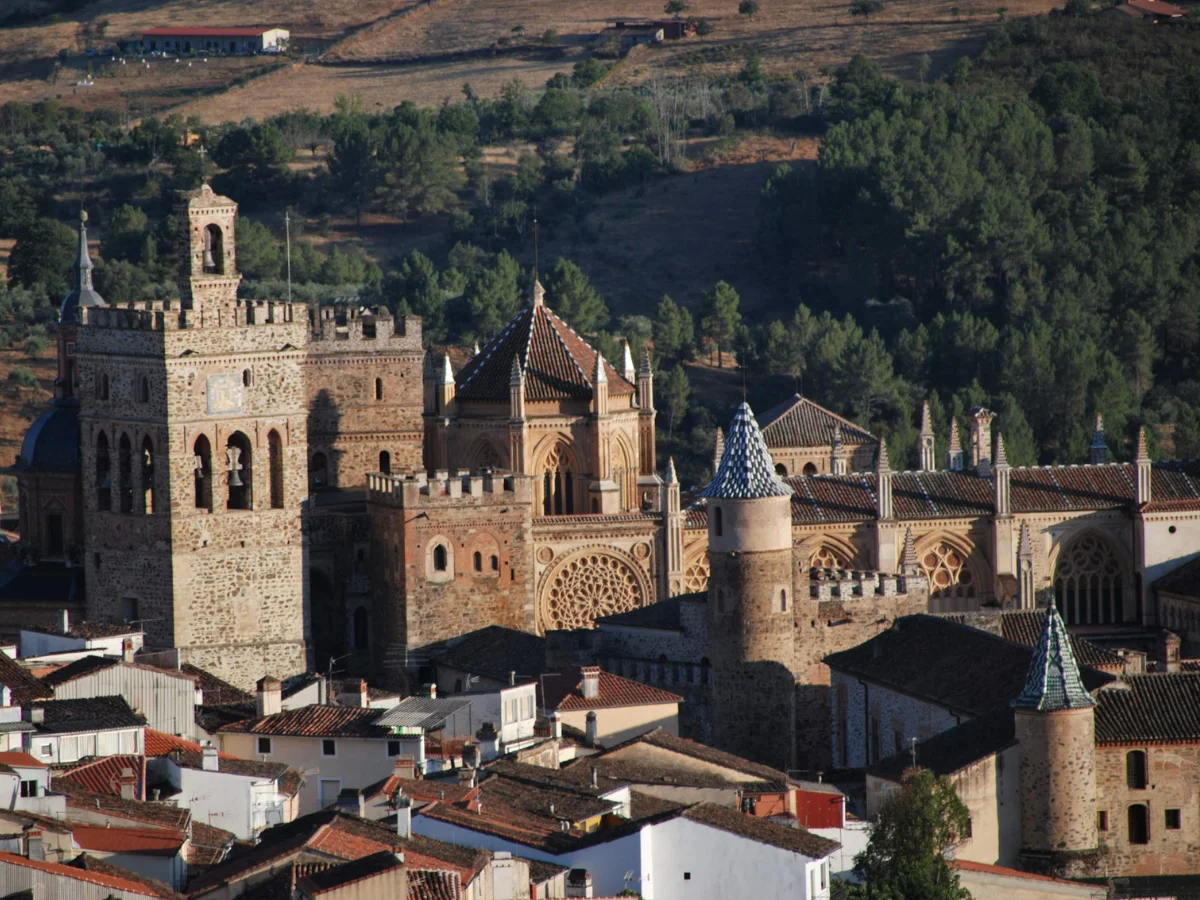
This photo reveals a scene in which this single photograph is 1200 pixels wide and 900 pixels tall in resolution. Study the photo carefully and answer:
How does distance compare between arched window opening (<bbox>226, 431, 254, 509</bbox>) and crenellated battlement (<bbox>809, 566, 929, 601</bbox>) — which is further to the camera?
arched window opening (<bbox>226, 431, 254, 509</bbox>)

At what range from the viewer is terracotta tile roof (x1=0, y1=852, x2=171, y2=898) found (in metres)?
47.8

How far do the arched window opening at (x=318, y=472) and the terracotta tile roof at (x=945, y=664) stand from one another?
1488 centimetres

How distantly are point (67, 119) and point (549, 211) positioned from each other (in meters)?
22.7

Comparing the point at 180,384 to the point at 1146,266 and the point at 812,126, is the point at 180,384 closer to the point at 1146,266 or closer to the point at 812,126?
the point at 1146,266

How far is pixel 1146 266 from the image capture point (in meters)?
120

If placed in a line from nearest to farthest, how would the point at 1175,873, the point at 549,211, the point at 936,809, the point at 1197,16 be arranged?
the point at 936,809 → the point at 1175,873 → the point at 549,211 → the point at 1197,16

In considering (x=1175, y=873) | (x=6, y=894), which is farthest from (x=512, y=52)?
(x=6, y=894)

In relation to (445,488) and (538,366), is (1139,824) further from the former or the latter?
(538,366)

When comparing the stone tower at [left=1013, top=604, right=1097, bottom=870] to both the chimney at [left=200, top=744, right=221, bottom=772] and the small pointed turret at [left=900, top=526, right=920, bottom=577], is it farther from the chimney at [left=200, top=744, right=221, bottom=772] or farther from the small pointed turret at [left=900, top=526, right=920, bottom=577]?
the small pointed turret at [left=900, top=526, right=920, bottom=577]

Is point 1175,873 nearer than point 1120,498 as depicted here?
Yes

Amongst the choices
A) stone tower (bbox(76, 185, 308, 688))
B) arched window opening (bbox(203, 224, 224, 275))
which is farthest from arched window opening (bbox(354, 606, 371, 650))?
arched window opening (bbox(203, 224, 224, 275))

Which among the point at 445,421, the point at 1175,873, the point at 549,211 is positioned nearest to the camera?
the point at 1175,873

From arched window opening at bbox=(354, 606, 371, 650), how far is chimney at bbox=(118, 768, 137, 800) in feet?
63.8

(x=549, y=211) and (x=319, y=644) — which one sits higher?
(x=549, y=211)
